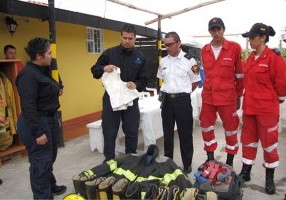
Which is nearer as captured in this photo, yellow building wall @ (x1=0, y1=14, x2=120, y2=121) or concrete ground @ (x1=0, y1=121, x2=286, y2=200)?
concrete ground @ (x1=0, y1=121, x2=286, y2=200)

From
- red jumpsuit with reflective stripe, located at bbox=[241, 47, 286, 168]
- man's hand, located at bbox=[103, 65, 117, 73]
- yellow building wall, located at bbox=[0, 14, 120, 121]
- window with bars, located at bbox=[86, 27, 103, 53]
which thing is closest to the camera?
red jumpsuit with reflective stripe, located at bbox=[241, 47, 286, 168]

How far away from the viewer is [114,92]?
4.02 meters

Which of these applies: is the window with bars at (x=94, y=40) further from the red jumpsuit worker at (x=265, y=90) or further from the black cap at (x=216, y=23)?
the red jumpsuit worker at (x=265, y=90)

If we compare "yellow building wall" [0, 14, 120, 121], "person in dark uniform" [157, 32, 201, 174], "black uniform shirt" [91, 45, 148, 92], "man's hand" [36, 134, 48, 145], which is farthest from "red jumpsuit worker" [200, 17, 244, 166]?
"yellow building wall" [0, 14, 120, 121]

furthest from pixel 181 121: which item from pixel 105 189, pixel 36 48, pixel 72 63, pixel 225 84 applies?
pixel 72 63

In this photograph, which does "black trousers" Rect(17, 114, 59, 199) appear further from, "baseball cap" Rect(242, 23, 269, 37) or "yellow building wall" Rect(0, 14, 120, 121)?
"yellow building wall" Rect(0, 14, 120, 121)

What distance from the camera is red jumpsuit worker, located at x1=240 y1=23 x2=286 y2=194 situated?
138 inches

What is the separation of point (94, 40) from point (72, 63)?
4.16ft

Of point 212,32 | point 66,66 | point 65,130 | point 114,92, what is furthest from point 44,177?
point 66,66

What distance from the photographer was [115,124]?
164 inches

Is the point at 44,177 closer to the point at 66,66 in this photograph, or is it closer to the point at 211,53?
the point at 211,53

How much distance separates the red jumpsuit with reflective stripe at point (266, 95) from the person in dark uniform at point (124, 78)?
51.4 inches

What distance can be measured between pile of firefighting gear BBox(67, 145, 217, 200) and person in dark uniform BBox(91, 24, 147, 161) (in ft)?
1.87

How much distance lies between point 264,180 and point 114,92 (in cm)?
215
